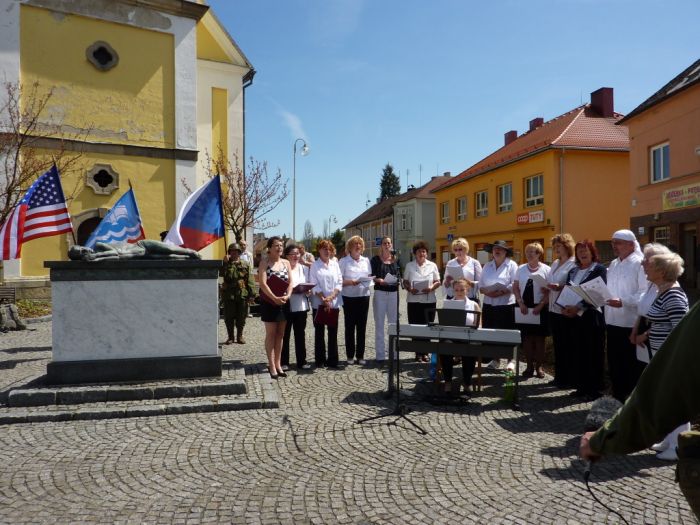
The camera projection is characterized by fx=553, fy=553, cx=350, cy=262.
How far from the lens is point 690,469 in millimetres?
1742

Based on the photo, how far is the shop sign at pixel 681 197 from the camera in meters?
18.3

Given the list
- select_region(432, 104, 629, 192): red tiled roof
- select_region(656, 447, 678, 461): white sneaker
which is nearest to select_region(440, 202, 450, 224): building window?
select_region(432, 104, 629, 192): red tiled roof

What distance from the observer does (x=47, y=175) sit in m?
8.57

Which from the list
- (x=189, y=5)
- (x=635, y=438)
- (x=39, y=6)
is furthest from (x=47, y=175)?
(x=189, y=5)

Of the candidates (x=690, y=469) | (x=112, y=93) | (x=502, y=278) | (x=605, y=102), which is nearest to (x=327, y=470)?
(x=690, y=469)

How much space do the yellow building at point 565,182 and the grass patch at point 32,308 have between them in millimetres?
20107

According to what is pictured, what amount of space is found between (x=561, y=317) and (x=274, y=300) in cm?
374

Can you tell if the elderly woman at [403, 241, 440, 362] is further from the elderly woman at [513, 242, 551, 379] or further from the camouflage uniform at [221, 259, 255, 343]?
the camouflage uniform at [221, 259, 255, 343]

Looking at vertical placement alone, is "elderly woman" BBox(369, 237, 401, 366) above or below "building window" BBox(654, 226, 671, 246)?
below

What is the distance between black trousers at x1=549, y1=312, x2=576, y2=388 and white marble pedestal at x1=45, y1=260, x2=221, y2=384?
4302 millimetres

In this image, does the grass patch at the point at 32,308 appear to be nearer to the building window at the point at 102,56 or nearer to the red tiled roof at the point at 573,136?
the building window at the point at 102,56

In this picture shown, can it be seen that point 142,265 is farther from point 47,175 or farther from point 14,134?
point 14,134

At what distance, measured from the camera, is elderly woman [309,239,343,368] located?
8.30 metres

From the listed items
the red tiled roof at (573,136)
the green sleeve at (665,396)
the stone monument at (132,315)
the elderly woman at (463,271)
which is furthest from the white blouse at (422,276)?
the red tiled roof at (573,136)
